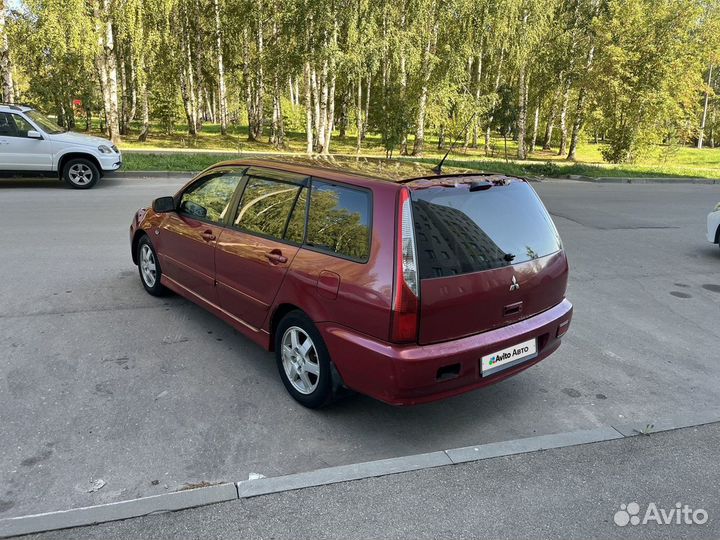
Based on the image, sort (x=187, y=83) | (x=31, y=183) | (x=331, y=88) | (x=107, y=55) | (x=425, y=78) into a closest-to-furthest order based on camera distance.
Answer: (x=31, y=183), (x=107, y=55), (x=331, y=88), (x=425, y=78), (x=187, y=83)

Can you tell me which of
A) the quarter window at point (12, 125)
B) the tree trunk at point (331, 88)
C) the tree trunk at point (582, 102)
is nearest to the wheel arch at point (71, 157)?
the quarter window at point (12, 125)

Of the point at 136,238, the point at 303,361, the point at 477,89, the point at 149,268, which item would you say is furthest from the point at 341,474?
the point at 477,89

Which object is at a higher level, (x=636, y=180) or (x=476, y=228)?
(x=476, y=228)

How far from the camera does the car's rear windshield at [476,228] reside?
3088 mm

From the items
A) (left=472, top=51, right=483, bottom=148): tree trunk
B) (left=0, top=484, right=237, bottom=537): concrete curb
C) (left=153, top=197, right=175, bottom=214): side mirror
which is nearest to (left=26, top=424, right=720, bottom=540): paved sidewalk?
(left=0, top=484, right=237, bottom=537): concrete curb

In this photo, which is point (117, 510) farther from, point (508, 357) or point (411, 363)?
point (508, 357)

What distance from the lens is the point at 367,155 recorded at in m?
18.5

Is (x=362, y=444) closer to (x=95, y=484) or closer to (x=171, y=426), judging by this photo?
(x=171, y=426)

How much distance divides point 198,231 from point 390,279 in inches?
89.2

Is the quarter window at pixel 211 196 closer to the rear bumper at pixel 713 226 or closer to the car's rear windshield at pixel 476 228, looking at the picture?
the car's rear windshield at pixel 476 228

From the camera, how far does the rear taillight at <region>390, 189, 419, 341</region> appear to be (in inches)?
115

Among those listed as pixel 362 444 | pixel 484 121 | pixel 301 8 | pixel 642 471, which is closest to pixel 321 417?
pixel 362 444

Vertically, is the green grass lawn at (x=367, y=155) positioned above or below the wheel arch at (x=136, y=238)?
above

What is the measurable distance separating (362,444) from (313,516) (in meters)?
0.72
